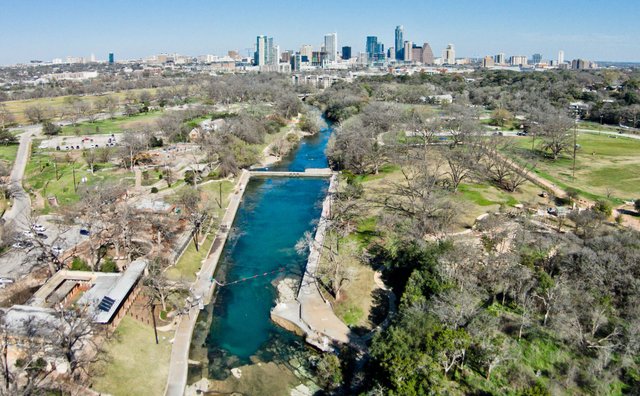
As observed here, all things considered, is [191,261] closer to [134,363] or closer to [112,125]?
[134,363]

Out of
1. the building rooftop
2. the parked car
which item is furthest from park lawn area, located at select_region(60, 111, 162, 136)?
the building rooftop

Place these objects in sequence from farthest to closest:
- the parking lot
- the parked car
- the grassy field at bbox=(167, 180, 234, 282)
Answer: the parking lot
the grassy field at bbox=(167, 180, 234, 282)
the parked car

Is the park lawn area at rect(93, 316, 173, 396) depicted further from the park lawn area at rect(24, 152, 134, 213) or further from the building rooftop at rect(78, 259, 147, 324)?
the park lawn area at rect(24, 152, 134, 213)

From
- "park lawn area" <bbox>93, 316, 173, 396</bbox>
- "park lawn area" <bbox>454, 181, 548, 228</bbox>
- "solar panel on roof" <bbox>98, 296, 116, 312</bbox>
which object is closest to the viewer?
"park lawn area" <bbox>93, 316, 173, 396</bbox>

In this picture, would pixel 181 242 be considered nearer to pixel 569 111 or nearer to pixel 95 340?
pixel 95 340

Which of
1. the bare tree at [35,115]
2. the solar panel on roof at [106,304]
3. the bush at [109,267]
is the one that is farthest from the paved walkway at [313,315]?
the bare tree at [35,115]

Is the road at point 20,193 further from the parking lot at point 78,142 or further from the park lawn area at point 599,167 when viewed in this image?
the park lawn area at point 599,167
